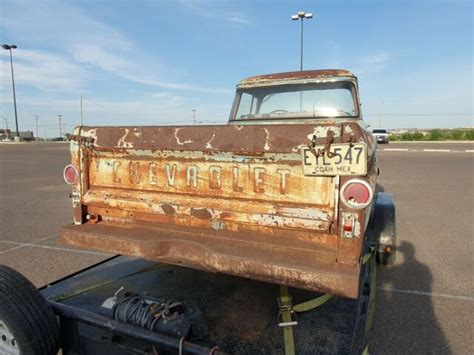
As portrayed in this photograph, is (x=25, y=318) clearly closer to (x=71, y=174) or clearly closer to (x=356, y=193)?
(x=71, y=174)

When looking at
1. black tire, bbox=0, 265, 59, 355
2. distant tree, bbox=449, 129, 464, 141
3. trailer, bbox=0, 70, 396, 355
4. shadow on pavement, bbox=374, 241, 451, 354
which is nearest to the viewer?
black tire, bbox=0, 265, 59, 355

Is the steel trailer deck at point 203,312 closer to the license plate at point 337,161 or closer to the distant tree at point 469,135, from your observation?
the license plate at point 337,161

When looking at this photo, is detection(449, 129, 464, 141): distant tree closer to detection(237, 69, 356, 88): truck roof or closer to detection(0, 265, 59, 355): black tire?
detection(237, 69, 356, 88): truck roof

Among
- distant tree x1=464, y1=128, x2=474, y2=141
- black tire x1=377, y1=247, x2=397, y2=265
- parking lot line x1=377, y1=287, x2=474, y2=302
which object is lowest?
parking lot line x1=377, y1=287, x2=474, y2=302

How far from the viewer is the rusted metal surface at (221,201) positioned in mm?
2389

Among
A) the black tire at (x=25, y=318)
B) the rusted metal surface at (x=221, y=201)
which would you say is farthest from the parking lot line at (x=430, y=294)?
the black tire at (x=25, y=318)

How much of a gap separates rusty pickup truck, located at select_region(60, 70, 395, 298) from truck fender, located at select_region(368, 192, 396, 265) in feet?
5.68

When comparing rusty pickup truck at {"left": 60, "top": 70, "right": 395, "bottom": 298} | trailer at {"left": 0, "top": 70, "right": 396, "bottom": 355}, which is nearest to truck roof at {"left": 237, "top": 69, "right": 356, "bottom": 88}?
rusty pickup truck at {"left": 60, "top": 70, "right": 395, "bottom": 298}

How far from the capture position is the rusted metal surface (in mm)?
2389

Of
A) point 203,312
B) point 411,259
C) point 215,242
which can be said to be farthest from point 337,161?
point 411,259

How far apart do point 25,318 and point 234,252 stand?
1.37 meters

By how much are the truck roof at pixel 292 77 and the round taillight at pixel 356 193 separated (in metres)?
2.82

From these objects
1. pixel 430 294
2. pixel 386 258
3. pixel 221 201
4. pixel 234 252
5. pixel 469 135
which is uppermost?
pixel 469 135

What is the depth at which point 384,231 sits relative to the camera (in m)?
Answer: 4.37
